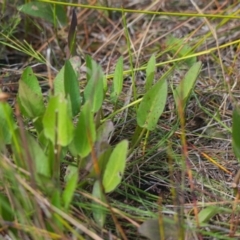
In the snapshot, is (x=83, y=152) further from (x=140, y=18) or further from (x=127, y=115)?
(x=140, y=18)

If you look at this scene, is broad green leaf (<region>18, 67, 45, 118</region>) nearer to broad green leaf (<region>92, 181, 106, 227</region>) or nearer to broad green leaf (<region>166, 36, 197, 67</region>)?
broad green leaf (<region>92, 181, 106, 227</region>)

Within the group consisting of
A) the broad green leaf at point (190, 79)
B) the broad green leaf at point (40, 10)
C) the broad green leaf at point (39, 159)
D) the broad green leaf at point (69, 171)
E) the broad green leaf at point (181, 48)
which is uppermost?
the broad green leaf at point (40, 10)

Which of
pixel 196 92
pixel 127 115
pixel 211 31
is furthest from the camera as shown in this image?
pixel 211 31

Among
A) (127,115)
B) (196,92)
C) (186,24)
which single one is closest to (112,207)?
(127,115)

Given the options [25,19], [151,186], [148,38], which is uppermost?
[25,19]

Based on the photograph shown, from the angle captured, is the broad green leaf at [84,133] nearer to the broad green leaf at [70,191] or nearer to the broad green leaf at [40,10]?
the broad green leaf at [70,191]

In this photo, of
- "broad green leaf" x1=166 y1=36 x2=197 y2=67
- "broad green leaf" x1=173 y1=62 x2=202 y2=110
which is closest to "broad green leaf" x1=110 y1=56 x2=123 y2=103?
"broad green leaf" x1=173 y1=62 x2=202 y2=110

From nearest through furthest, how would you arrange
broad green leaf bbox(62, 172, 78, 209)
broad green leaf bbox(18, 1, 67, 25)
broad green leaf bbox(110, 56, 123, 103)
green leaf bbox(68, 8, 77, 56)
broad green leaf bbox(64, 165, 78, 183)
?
broad green leaf bbox(62, 172, 78, 209) → broad green leaf bbox(64, 165, 78, 183) → broad green leaf bbox(110, 56, 123, 103) → green leaf bbox(68, 8, 77, 56) → broad green leaf bbox(18, 1, 67, 25)

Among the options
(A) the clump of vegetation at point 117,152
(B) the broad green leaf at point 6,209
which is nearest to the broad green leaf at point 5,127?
(A) the clump of vegetation at point 117,152
